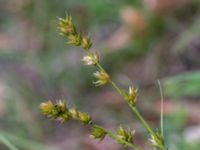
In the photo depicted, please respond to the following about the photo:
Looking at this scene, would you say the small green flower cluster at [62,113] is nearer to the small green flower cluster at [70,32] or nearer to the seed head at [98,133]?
the seed head at [98,133]

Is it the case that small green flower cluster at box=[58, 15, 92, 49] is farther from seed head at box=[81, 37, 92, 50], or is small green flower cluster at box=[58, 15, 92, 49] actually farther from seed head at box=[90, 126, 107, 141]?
seed head at box=[90, 126, 107, 141]

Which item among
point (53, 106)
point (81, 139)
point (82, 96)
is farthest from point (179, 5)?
point (53, 106)

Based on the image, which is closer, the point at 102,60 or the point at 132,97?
the point at 132,97

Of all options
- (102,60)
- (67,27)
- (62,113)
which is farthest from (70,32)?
(102,60)

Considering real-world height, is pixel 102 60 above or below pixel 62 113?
above

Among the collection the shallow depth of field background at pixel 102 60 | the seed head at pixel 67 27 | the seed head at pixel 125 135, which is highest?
the shallow depth of field background at pixel 102 60

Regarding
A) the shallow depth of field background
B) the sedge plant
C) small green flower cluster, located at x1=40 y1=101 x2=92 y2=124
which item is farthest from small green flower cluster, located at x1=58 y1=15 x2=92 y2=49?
the shallow depth of field background

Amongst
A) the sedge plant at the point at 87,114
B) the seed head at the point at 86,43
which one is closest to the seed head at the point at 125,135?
the sedge plant at the point at 87,114

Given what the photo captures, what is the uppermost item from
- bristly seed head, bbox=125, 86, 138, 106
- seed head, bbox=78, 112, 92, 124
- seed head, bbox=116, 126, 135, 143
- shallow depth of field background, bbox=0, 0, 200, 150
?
shallow depth of field background, bbox=0, 0, 200, 150

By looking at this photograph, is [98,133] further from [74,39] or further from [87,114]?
[74,39]
